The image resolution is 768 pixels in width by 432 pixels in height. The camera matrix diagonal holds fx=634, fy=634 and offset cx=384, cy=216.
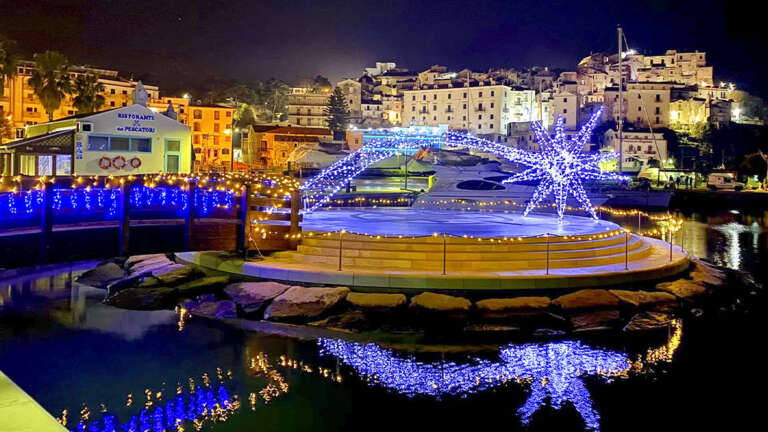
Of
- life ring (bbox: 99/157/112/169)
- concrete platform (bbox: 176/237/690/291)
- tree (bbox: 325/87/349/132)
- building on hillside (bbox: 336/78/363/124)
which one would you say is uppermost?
building on hillside (bbox: 336/78/363/124)

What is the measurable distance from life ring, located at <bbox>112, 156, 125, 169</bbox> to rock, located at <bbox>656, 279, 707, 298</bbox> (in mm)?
28170

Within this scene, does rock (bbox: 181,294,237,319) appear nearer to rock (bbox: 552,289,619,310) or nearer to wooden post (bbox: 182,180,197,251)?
wooden post (bbox: 182,180,197,251)

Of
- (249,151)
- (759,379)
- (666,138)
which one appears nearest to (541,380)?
(759,379)

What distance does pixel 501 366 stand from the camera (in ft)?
39.6

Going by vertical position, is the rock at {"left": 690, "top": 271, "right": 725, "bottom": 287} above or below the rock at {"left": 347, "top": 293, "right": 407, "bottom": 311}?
above

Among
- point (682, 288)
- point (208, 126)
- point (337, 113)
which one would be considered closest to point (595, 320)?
point (682, 288)

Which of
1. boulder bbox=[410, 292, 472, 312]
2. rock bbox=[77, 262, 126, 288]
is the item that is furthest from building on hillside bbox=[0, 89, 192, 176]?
boulder bbox=[410, 292, 472, 312]

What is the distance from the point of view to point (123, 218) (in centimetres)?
1528

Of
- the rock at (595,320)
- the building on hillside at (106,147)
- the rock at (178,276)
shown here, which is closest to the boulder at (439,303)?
the rock at (595,320)

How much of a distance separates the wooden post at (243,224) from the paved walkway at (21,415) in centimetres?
1177

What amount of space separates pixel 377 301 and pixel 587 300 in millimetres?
5198

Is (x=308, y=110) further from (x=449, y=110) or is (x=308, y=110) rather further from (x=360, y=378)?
(x=360, y=378)

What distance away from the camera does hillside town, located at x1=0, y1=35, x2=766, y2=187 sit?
70.4 meters

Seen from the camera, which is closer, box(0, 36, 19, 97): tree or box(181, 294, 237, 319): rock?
box(181, 294, 237, 319): rock
